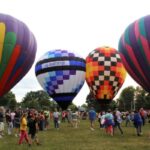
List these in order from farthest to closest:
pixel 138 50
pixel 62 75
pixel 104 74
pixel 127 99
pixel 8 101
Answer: pixel 127 99
pixel 8 101
pixel 104 74
pixel 62 75
pixel 138 50

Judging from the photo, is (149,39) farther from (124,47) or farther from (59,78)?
(59,78)

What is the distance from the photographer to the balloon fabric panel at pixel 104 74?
34281 millimetres

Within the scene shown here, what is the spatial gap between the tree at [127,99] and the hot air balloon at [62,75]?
7440 centimetres

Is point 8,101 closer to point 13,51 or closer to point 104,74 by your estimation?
point 104,74

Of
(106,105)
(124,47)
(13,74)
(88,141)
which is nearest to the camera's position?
(88,141)

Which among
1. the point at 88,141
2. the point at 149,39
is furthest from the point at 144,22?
the point at 88,141

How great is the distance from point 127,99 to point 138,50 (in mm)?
92493

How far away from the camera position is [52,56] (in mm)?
34094

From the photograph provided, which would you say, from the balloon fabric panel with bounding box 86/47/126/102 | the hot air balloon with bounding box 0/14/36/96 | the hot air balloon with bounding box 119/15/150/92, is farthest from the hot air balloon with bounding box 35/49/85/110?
the hot air balloon with bounding box 0/14/36/96

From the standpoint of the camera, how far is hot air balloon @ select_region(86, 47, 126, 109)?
112 feet

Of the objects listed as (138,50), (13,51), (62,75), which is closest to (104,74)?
(62,75)

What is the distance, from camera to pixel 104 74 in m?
34.3

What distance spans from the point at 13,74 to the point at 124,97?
9656 cm

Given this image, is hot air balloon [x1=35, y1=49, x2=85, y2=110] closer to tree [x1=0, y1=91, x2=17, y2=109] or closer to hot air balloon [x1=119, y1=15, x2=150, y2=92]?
hot air balloon [x1=119, y1=15, x2=150, y2=92]
